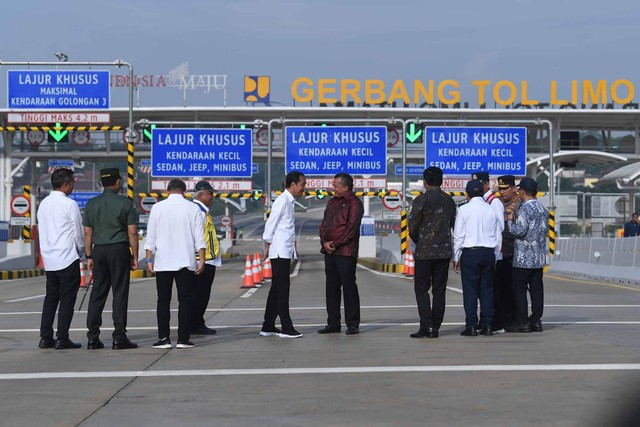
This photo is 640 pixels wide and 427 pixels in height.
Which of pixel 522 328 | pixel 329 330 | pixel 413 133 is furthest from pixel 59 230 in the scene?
pixel 413 133

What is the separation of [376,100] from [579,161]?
1263cm

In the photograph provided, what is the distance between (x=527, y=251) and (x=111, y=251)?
4471 mm

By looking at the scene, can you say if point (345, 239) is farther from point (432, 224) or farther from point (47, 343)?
point (47, 343)

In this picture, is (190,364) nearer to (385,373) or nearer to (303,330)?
(385,373)

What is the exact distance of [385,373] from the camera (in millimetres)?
9102

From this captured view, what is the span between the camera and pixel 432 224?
12.1m

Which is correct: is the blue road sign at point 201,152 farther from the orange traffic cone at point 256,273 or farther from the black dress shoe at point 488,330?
the black dress shoe at point 488,330

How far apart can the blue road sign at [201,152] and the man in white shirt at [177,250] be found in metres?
26.9

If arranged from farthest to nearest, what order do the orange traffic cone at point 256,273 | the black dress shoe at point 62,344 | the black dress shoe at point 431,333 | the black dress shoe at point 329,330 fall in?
the orange traffic cone at point 256,273 < the black dress shoe at point 329,330 < the black dress shoe at point 431,333 < the black dress shoe at point 62,344

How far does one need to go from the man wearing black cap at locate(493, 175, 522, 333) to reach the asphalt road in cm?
50

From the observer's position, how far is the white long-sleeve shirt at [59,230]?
11.3m

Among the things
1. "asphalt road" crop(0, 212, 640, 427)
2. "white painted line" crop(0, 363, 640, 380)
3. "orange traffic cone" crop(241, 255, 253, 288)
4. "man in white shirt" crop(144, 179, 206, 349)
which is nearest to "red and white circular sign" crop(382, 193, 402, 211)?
A: "orange traffic cone" crop(241, 255, 253, 288)

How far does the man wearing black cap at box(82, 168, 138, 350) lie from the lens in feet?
36.6

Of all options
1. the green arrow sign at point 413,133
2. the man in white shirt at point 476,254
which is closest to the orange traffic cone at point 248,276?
the green arrow sign at point 413,133
